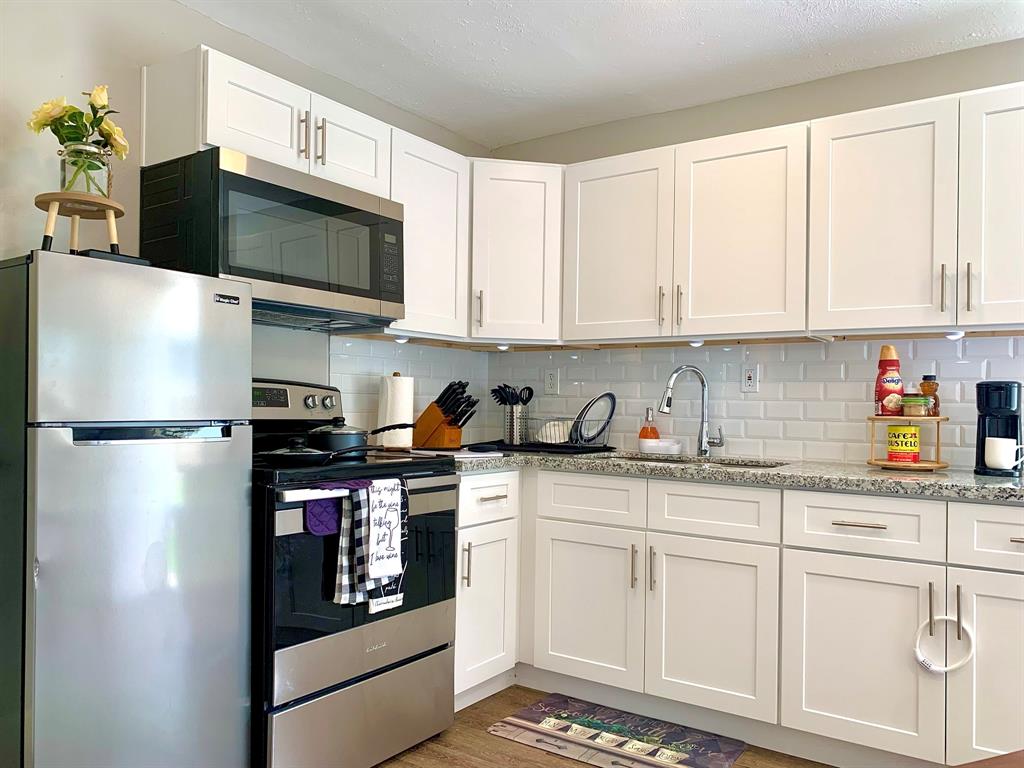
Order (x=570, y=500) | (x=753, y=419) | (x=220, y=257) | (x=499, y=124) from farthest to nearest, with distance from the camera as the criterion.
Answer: (x=499, y=124)
(x=753, y=419)
(x=570, y=500)
(x=220, y=257)

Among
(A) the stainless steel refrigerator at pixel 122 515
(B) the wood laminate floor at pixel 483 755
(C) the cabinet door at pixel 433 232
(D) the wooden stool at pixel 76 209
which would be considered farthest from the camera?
(C) the cabinet door at pixel 433 232

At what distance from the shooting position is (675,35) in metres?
2.79

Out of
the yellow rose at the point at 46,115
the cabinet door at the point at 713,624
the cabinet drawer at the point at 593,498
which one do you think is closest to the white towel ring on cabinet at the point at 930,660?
the cabinet door at the point at 713,624

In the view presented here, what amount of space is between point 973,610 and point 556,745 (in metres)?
1.35

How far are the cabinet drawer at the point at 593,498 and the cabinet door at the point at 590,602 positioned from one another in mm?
37

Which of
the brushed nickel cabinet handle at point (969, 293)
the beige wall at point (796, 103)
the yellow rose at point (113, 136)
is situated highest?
the beige wall at point (796, 103)

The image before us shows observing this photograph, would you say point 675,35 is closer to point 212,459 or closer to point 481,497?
point 481,497

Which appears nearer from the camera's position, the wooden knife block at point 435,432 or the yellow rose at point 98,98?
the yellow rose at point 98,98

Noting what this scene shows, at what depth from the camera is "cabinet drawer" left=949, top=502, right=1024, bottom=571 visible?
2145mm

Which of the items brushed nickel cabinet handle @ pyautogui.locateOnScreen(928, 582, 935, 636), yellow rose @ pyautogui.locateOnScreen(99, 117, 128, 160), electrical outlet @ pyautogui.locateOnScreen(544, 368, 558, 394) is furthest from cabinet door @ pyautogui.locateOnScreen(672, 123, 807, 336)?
yellow rose @ pyautogui.locateOnScreen(99, 117, 128, 160)

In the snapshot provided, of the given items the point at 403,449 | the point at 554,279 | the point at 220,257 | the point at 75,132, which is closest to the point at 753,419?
the point at 554,279

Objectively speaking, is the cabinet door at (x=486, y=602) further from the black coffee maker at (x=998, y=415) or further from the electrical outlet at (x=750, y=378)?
the black coffee maker at (x=998, y=415)

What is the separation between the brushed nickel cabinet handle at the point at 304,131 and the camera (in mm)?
2570

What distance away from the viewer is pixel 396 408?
3.16 m
